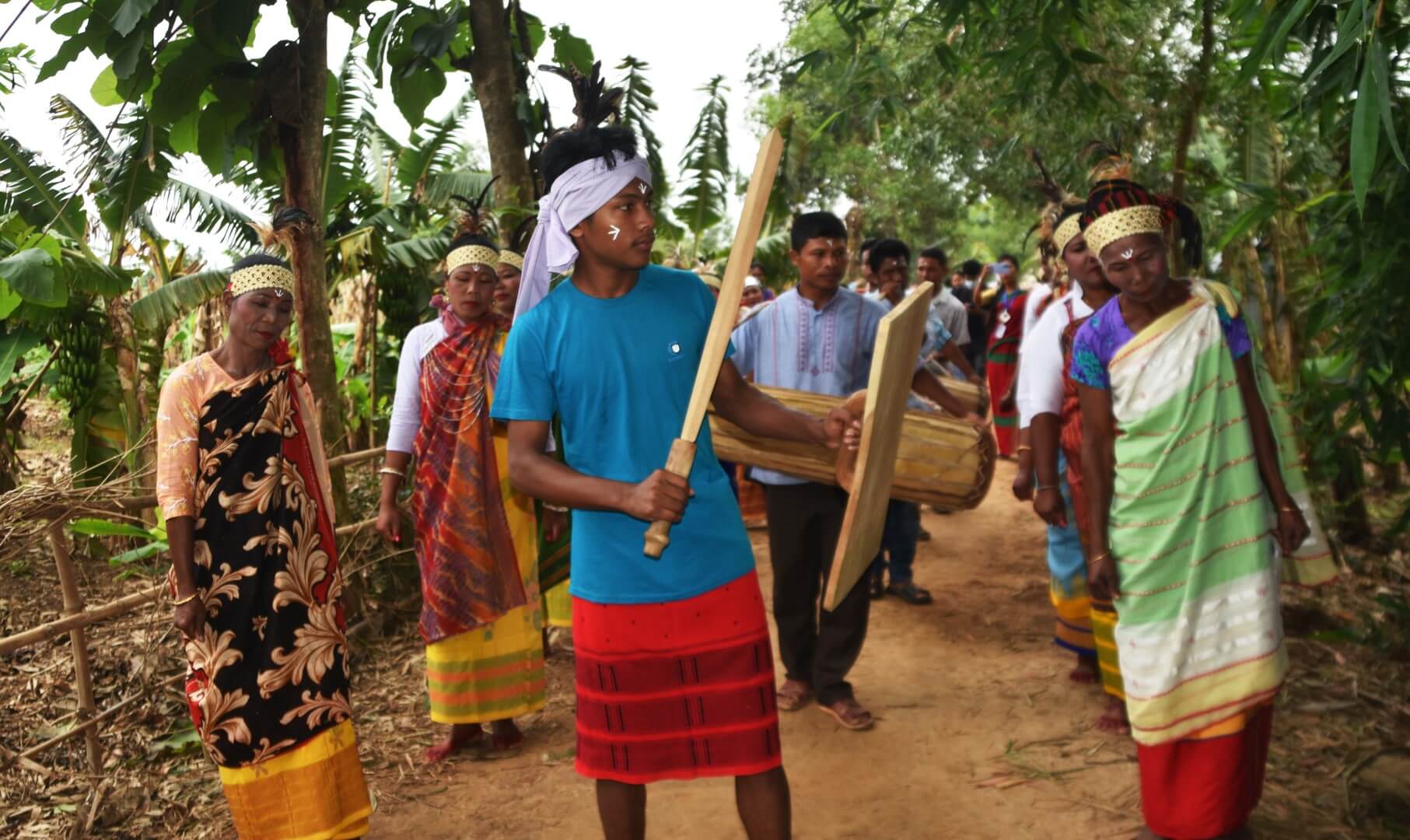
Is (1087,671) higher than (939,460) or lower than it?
lower

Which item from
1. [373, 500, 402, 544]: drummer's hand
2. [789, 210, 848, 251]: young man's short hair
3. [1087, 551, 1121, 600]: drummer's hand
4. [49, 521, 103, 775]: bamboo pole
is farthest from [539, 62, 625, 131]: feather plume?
[49, 521, 103, 775]: bamboo pole

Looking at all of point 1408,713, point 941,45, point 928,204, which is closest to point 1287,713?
point 1408,713

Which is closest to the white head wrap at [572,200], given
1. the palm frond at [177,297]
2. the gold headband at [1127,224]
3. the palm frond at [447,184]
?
the gold headband at [1127,224]

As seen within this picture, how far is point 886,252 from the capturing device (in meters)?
7.14

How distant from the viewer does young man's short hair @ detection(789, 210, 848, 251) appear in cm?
486

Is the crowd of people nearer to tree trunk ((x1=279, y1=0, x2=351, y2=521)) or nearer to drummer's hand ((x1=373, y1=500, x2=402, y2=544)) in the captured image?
drummer's hand ((x1=373, y1=500, x2=402, y2=544))

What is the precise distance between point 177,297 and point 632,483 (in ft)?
19.2

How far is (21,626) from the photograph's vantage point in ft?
17.5

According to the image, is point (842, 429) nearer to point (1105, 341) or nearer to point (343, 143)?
point (1105, 341)

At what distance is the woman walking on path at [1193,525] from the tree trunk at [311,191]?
139 inches

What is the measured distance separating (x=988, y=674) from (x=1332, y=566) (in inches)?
84.8

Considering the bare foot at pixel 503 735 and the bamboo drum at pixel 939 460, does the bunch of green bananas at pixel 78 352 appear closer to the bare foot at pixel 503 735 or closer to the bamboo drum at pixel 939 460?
the bare foot at pixel 503 735

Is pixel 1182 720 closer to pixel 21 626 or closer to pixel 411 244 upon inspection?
pixel 21 626

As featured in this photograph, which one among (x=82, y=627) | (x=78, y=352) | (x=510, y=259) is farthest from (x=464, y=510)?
(x=78, y=352)
